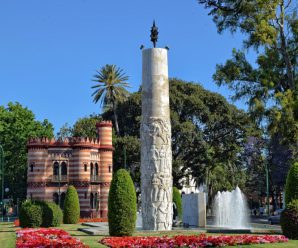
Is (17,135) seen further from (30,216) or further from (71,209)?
(30,216)

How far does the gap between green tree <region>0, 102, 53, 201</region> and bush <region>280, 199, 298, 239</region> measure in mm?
47245

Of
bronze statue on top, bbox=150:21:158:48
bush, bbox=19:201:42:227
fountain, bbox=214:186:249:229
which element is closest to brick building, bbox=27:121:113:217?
fountain, bbox=214:186:249:229

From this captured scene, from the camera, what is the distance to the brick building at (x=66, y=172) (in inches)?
2078

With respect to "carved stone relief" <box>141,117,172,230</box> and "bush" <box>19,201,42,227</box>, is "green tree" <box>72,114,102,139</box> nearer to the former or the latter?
"bush" <box>19,201,42,227</box>

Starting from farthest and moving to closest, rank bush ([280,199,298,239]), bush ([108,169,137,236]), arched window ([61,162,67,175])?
arched window ([61,162,67,175]) < bush ([108,169,137,236]) < bush ([280,199,298,239])

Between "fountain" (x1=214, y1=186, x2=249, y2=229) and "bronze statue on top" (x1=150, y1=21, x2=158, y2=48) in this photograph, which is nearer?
"bronze statue on top" (x1=150, y1=21, x2=158, y2=48)

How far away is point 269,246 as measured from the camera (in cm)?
1759

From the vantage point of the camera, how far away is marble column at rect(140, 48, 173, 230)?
89.0 feet

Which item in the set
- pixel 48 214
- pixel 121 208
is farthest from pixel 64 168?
pixel 121 208

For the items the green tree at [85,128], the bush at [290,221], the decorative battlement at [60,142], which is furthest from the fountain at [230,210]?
the green tree at [85,128]

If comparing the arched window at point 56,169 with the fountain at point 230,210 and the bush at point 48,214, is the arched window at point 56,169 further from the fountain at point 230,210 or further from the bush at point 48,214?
the fountain at point 230,210

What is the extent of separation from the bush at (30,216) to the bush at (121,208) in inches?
387

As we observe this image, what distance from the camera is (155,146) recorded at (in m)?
27.5

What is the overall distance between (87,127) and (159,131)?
4061cm
